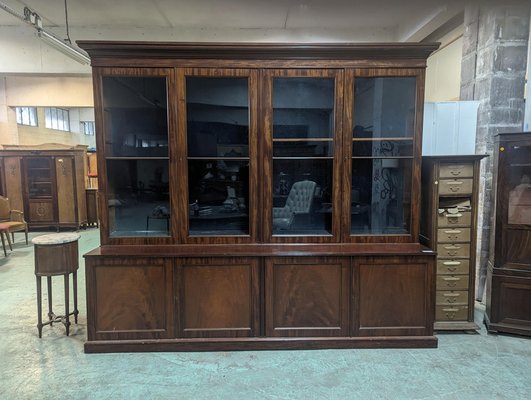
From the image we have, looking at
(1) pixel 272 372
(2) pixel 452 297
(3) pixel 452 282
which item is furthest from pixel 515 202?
(1) pixel 272 372

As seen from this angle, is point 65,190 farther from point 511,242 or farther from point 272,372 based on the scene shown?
point 511,242

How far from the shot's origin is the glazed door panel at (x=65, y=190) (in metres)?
7.20

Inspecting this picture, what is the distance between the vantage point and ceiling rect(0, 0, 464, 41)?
14.9 ft

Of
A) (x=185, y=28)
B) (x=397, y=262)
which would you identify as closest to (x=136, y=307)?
(x=397, y=262)

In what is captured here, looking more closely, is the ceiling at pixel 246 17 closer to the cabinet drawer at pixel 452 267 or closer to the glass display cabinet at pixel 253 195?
the glass display cabinet at pixel 253 195

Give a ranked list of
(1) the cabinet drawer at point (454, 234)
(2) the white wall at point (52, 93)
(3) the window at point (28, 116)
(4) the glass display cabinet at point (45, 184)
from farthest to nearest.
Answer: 1. (3) the window at point (28, 116)
2. (2) the white wall at point (52, 93)
3. (4) the glass display cabinet at point (45, 184)
4. (1) the cabinet drawer at point (454, 234)

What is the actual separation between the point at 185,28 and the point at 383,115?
388 cm

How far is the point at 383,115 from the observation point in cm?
301

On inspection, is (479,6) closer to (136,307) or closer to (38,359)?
(136,307)

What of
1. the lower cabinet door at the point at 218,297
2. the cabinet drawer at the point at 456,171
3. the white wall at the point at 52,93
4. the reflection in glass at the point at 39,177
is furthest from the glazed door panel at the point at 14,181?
the cabinet drawer at the point at 456,171

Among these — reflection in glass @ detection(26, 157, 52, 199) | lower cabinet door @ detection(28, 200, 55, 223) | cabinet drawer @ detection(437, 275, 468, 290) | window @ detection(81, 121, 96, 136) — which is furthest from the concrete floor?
window @ detection(81, 121, 96, 136)

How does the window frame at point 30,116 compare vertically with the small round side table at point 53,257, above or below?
above

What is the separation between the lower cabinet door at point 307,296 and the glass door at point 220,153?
0.46m

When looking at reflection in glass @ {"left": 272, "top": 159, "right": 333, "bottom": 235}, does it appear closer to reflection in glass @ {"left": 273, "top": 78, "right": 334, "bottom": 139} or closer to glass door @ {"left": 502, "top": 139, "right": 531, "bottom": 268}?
reflection in glass @ {"left": 273, "top": 78, "right": 334, "bottom": 139}
